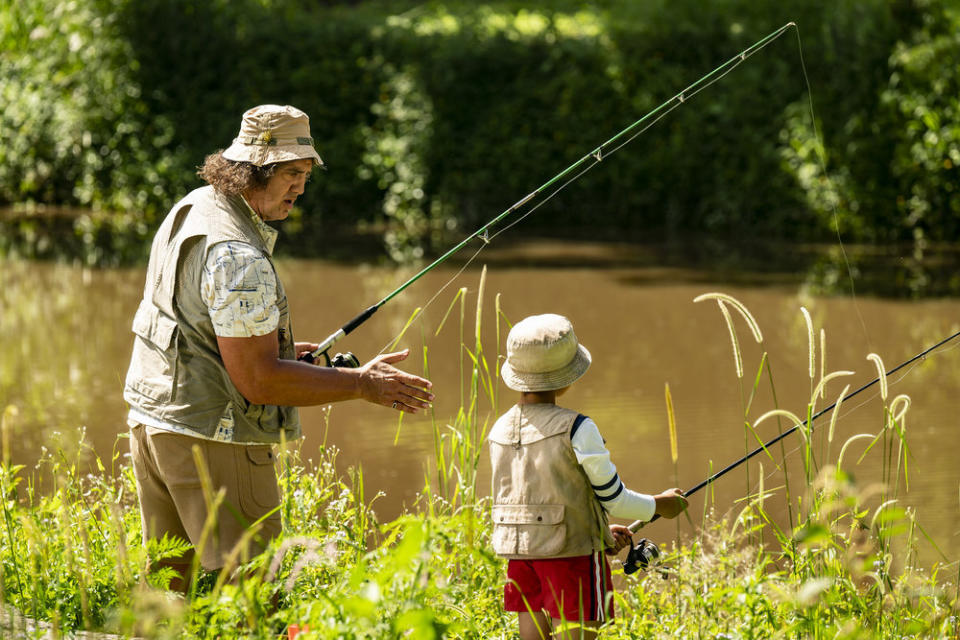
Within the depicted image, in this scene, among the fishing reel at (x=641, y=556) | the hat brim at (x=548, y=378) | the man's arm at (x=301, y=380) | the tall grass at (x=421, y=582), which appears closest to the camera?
the tall grass at (x=421, y=582)

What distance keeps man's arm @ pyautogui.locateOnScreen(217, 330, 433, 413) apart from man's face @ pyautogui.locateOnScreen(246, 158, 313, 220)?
361mm

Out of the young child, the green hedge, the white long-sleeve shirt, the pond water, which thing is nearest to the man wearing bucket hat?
the young child

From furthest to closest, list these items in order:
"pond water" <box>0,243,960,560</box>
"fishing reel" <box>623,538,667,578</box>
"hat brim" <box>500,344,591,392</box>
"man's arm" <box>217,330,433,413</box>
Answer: "pond water" <box>0,243,960,560</box> < "fishing reel" <box>623,538,667,578</box> < "hat brim" <box>500,344,591,392</box> < "man's arm" <box>217,330,433,413</box>

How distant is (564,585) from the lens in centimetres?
307

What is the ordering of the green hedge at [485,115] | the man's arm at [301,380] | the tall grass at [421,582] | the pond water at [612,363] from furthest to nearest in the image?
the green hedge at [485,115] → the pond water at [612,363] → the man's arm at [301,380] → the tall grass at [421,582]

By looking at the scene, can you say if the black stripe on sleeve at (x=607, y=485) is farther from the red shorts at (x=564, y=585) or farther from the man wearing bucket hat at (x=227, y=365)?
the man wearing bucket hat at (x=227, y=365)

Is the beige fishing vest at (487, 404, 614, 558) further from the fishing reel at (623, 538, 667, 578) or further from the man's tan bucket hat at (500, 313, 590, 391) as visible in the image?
the fishing reel at (623, 538, 667, 578)

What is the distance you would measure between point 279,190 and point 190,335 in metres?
0.43

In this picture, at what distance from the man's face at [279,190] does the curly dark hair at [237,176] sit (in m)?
A: 0.02

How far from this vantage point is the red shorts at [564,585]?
3053 millimetres

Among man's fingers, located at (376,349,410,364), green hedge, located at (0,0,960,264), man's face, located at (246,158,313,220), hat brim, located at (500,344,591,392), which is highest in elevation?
green hedge, located at (0,0,960,264)

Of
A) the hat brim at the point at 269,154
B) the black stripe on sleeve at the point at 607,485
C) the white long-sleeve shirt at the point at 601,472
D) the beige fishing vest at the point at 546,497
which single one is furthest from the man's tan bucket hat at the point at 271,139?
the black stripe on sleeve at the point at 607,485

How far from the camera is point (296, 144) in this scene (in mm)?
3152

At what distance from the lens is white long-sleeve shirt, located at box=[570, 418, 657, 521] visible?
2.98 metres
